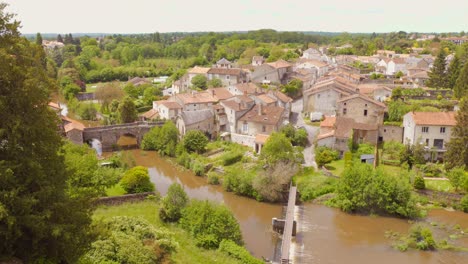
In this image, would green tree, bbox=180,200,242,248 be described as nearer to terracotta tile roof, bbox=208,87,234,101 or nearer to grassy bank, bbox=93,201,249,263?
grassy bank, bbox=93,201,249,263

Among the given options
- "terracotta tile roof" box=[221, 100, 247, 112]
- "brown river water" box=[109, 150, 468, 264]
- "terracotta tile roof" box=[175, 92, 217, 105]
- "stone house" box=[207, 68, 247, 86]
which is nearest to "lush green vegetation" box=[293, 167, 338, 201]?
"brown river water" box=[109, 150, 468, 264]

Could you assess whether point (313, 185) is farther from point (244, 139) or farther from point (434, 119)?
point (434, 119)

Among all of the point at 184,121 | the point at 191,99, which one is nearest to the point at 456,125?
the point at 184,121

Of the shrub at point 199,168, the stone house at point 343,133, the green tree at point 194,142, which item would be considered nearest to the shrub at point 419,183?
the stone house at point 343,133

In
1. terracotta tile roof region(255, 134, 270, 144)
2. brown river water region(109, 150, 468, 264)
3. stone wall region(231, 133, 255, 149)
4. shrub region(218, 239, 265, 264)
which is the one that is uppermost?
terracotta tile roof region(255, 134, 270, 144)

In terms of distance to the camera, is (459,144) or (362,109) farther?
(362,109)

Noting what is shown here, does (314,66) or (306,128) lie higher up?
(314,66)

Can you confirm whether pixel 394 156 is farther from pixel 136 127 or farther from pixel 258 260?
pixel 136 127

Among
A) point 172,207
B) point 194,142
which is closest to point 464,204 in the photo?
point 172,207
